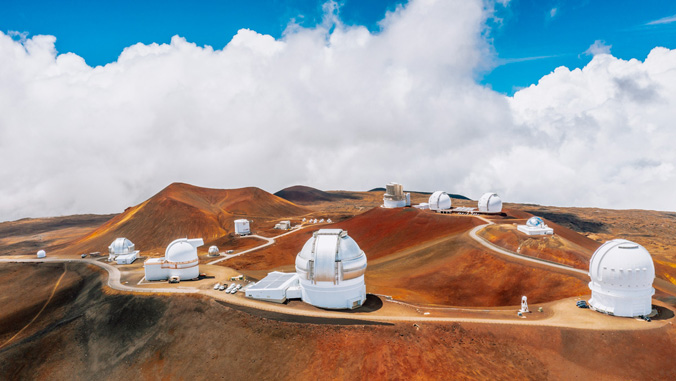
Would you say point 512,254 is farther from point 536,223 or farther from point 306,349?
point 306,349

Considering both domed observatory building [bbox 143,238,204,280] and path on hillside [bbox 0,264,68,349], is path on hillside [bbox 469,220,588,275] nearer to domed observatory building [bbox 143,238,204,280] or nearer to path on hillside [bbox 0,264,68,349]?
domed observatory building [bbox 143,238,204,280]

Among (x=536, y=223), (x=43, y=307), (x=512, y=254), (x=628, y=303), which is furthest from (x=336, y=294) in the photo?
(x=43, y=307)

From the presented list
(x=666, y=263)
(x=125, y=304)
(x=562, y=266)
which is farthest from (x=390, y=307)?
(x=666, y=263)

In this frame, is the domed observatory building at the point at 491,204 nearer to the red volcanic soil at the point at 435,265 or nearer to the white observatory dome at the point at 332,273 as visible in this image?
the red volcanic soil at the point at 435,265

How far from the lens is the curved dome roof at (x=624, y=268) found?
35.8 meters

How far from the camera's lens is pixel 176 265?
5178 cm

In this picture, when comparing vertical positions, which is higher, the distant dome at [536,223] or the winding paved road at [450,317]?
the distant dome at [536,223]

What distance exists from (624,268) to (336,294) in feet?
95.6

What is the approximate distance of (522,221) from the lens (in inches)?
2968

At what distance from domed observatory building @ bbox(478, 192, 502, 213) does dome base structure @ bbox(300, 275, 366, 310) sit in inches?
2142

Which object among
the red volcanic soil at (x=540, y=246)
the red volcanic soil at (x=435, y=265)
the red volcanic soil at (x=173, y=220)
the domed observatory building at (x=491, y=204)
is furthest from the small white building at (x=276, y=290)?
the domed observatory building at (x=491, y=204)

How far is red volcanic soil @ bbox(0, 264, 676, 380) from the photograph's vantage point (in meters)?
30.7

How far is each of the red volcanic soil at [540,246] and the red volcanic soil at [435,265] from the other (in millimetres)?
4492

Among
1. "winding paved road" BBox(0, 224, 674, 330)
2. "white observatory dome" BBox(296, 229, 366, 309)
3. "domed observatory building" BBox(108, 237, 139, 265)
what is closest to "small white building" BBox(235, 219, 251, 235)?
"domed observatory building" BBox(108, 237, 139, 265)
